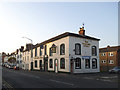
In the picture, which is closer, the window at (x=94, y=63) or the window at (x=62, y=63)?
the window at (x=62, y=63)

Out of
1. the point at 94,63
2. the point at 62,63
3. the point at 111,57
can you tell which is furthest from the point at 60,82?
the point at 111,57

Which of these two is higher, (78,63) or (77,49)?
(77,49)

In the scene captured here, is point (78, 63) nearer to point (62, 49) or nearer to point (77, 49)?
point (77, 49)

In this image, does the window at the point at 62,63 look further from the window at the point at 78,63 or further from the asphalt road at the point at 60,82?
the asphalt road at the point at 60,82

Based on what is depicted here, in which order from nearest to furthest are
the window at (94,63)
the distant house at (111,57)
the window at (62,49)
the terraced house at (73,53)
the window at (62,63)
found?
1. the terraced house at (73,53)
2. the window at (62,63)
3. the window at (62,49)
4. the window at (94,63)
5. the distant house at (111,57)

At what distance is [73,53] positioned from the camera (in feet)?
93.2

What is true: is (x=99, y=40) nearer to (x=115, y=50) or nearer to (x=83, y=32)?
(x=83, y=32)

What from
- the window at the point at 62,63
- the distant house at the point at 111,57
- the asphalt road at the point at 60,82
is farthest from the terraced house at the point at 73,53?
the distant house at the point at 111,57

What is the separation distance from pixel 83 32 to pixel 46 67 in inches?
544

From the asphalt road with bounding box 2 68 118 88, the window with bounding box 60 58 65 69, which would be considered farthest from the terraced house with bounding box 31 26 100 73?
the asphalt road with bounding box 2 68 118 88

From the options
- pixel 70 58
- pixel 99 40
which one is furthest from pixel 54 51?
pixel 99 40

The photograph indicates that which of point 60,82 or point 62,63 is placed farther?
point 62,63

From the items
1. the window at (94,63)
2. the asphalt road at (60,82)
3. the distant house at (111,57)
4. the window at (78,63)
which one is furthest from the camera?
the distant house at (111,57)

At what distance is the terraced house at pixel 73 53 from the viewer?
28188 millimetres
